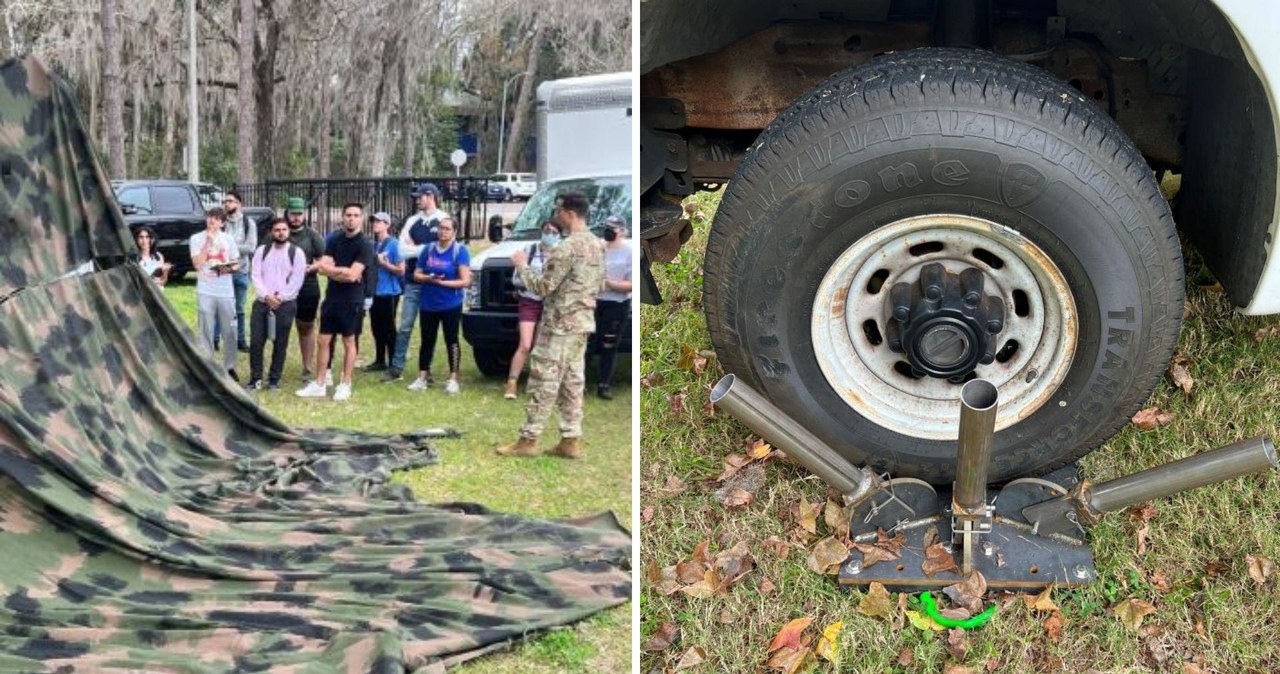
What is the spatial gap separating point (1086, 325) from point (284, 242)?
368cm

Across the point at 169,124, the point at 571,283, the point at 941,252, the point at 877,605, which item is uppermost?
the point at 169,124

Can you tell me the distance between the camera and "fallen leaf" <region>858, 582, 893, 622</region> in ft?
9.70

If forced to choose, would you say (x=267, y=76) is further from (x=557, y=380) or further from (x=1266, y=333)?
(x=1266, y=333)

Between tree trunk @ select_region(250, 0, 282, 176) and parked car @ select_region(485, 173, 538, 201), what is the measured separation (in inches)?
38.6

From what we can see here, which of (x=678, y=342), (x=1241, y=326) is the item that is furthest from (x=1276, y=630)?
(x=678, y=342)

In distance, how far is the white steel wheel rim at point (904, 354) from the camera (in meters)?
2.99

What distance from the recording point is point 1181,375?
3717 millimetres

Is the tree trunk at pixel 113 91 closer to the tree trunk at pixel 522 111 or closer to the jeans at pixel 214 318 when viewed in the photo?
the jeans at pixel 214 318

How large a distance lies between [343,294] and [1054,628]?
3778mm

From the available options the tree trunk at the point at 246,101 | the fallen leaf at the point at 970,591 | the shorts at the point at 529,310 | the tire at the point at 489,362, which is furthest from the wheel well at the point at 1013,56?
the tree trunk at the point at 246,101

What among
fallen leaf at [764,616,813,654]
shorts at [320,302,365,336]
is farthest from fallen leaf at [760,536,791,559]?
shorts at [320,302,365,336]

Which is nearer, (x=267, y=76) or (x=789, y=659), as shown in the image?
(x=789, y=659)

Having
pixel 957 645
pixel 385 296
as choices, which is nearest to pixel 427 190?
pixel 385 296

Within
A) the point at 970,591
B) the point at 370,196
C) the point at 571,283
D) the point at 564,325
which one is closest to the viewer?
the point at 970,591
